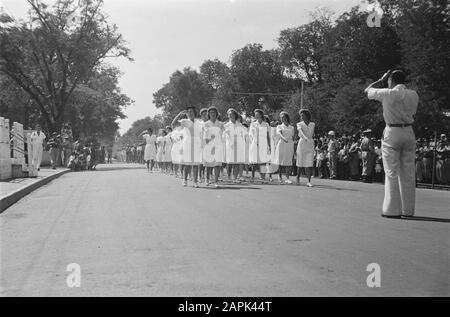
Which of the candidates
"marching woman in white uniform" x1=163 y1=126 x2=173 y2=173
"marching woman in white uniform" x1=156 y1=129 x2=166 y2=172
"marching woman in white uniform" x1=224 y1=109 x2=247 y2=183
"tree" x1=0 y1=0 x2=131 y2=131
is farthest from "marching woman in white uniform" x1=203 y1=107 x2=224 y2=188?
"tree" x1=0 y1=0 x2=131 y2=131

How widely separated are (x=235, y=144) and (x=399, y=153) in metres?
9.17

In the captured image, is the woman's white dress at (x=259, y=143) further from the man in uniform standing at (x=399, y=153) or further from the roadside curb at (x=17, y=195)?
the man in uniform standing at (x=399, y=153)

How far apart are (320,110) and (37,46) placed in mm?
35361

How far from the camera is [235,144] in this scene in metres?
17.6

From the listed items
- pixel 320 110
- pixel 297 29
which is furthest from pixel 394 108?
pixel 297 29

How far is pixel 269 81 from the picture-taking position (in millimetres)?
86188

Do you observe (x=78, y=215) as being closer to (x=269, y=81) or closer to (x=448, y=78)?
(x=448, y=78)

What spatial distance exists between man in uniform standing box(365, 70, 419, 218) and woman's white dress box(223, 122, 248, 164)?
29.6 feet

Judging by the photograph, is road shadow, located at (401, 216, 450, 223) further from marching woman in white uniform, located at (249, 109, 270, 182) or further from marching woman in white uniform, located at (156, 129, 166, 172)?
marching woman in white uniform, located at (156, 129, 166, 172)

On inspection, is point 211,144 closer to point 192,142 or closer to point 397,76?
point 192,142

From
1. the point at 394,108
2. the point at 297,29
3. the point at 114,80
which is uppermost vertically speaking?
the point at 297,29

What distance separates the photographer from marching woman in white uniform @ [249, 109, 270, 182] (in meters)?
17.7

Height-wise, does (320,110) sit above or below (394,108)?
above

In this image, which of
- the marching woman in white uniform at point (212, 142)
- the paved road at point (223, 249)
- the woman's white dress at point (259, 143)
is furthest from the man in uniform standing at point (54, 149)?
the paved road at point (223, 249)
